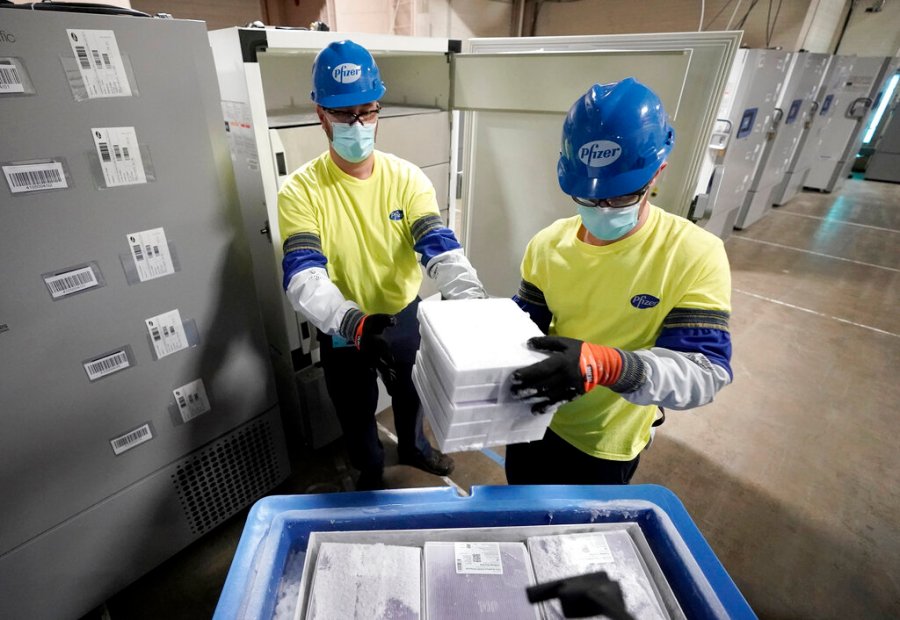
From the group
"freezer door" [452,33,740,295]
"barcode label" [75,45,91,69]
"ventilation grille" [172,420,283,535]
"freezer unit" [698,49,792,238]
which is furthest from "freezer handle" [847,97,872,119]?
"barcode label" [75,45,91,69]

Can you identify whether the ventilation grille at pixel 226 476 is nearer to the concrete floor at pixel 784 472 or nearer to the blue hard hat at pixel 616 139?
the concrete floor at pixel 784 472

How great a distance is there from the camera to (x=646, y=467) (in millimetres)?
2254

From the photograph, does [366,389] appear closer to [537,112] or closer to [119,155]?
[119,155]

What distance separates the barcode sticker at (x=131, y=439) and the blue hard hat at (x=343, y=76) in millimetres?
1204

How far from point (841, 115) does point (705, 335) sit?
793cm

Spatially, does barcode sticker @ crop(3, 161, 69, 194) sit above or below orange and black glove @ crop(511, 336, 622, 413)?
above

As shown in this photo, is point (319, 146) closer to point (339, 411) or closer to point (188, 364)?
point (188, 364)

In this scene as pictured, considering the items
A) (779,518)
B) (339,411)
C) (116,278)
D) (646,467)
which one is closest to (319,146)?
(116,278)

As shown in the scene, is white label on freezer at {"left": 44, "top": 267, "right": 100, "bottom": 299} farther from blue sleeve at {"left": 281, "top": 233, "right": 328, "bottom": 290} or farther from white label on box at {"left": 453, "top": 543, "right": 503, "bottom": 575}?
white label on box at {"left": 453, "top": 543, "right": 503, "bottom": 575}

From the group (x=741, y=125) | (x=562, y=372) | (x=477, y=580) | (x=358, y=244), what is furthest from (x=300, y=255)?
(x=741, y=125)

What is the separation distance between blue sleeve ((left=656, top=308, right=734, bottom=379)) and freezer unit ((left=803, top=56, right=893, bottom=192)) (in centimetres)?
661

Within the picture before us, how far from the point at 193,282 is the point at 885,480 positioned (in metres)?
3.33

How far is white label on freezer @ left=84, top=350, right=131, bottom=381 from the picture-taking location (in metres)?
1.23

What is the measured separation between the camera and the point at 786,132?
4910 millimetres
